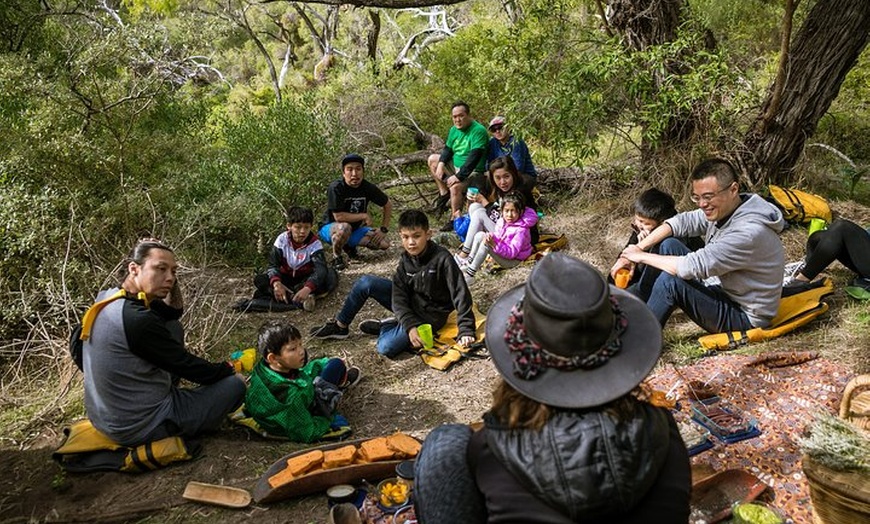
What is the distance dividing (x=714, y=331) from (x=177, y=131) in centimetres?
655

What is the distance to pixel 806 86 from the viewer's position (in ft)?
18.0

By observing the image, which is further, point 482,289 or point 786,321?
point 482,289

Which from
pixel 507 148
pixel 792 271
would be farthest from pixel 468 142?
pixel 792 271

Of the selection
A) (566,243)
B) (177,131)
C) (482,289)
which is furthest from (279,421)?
(177,131)

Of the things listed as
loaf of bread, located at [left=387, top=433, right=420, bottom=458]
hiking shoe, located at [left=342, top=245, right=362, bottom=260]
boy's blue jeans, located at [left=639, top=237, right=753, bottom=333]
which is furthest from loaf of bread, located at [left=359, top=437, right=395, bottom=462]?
hiking shoe, located at [left=342, top=245, right=362, bottom=260]

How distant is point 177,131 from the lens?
749 cm

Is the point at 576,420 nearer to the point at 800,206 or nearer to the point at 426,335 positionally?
the point at 426,335

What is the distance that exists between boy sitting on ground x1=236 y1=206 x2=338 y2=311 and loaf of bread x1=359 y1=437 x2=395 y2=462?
255cm

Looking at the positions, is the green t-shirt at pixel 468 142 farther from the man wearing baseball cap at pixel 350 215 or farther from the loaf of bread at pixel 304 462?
the loaf of bread at pixel 304 462

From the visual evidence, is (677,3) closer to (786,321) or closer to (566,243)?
(566,243)

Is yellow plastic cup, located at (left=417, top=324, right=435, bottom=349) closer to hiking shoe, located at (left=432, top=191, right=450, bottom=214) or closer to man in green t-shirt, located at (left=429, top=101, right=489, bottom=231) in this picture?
man in green t-shirt, located at (left=429, top=101, right=489, bottom=231)

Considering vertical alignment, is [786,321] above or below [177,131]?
below

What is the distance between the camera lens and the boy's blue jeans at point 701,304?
3.76 metres

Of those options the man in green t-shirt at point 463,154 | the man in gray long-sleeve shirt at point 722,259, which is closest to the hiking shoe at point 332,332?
the man in gray long-sleeve shirt at point 722,259
